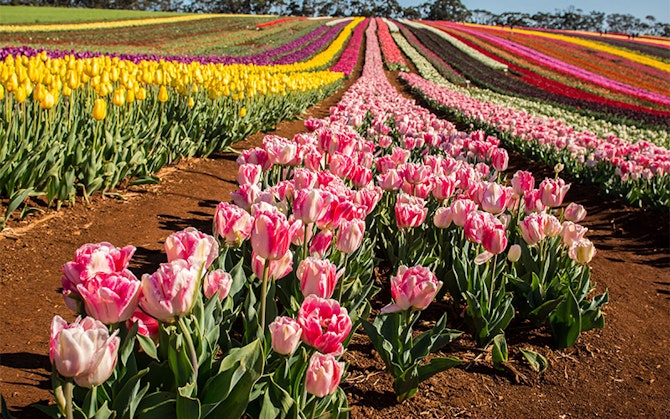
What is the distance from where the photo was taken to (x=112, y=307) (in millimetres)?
1276

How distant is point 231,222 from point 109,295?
72 centimetres

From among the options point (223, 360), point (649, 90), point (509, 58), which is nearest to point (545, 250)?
point (223, 360)

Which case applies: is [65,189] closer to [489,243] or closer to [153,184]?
[153,184]

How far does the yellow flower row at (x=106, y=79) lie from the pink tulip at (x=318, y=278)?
301 cm

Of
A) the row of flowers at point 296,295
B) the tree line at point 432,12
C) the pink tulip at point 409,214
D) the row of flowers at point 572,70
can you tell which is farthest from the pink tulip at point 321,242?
the tree line at point 432,12

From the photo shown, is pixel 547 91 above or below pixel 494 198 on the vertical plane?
below

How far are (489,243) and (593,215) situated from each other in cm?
453

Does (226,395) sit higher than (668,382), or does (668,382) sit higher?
(226,395)

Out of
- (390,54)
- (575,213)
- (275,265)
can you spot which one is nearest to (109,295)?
(275,265)

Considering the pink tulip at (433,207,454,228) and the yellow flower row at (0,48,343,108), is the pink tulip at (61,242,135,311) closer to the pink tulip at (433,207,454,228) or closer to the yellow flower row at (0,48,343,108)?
the pink tulip at (433,207,454,228)

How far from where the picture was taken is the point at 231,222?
76.4 inches

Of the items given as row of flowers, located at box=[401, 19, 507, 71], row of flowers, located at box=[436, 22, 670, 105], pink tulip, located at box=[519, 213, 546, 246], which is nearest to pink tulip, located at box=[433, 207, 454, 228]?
pink tulip, located at box=[519, 213, 546, 246]

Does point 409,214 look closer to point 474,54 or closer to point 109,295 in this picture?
point 109,295

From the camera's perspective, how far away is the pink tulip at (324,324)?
152cm
